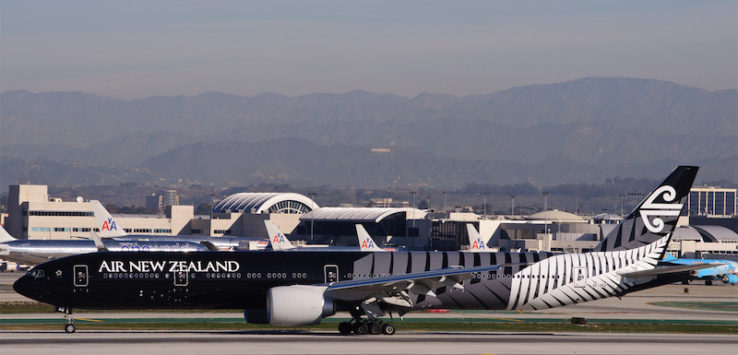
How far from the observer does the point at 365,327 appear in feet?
156

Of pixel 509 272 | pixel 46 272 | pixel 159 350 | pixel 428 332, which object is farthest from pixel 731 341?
pixel 46 272

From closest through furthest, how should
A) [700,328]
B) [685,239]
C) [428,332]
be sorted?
[428,332], [700,328], [685,239]

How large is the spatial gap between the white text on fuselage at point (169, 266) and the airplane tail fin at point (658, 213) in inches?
765

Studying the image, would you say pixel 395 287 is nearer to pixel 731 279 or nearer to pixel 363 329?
pixel 363 329

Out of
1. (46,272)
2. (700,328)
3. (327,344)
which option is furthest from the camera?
(700,328)

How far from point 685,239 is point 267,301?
12684cm

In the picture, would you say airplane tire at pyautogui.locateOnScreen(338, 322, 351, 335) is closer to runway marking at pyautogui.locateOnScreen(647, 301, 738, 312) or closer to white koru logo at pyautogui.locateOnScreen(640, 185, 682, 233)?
white koru logo at pyautogui.locateOnScreen(640, 185, 682, 233)

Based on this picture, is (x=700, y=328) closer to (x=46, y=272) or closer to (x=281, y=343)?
(x=281, y=343)

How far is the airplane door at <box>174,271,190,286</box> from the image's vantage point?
155ft

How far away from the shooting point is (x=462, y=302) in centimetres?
4916

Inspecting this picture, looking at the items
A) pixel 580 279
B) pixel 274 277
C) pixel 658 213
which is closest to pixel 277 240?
pixel 274 277

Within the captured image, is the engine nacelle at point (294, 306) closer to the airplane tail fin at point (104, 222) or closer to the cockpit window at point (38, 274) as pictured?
the cockpit window at point (38, 274)

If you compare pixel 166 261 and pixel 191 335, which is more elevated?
pixel 166 261

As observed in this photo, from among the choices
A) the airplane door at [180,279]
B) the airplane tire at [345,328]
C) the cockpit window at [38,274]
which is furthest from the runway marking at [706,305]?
the cockpit window at [38,274]
